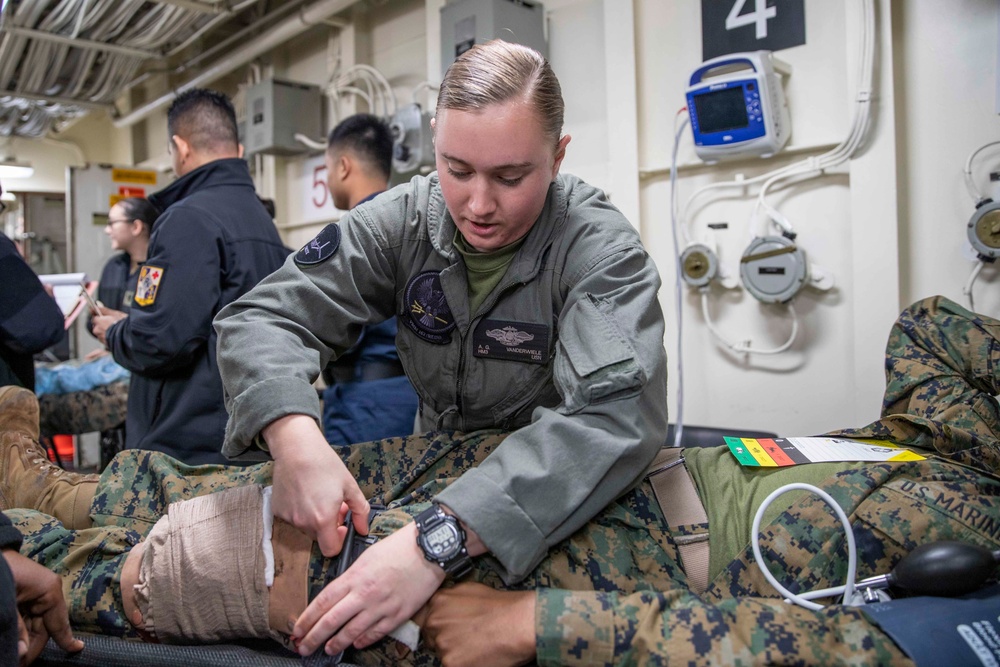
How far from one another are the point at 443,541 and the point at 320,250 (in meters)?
0.58

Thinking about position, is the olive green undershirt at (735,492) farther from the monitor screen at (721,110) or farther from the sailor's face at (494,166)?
the monitor screen at (721,110)

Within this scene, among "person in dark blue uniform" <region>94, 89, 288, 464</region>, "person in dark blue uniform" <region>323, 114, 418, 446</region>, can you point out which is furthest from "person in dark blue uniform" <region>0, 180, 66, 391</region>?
"person in dark blue uniform" <region>323, 114, 418, 446</region>

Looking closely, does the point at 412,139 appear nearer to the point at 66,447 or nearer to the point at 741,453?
the point at 741,453

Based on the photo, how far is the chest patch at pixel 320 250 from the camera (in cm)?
128

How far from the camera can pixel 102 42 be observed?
409 cm

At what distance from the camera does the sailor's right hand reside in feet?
3.36

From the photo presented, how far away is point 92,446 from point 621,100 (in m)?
3.45

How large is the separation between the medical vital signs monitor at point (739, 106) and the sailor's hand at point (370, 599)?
Answer: 1.70m

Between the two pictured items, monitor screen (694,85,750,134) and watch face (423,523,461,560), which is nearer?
watch face (423,523,461,560)

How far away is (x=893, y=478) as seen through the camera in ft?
3.85

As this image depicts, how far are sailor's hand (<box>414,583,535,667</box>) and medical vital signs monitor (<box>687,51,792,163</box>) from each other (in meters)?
1.66

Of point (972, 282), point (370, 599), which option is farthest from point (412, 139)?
point (370, 599)

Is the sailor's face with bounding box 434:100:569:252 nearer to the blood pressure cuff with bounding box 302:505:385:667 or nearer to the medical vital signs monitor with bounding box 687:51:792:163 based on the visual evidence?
the blood pressure cuff with bounding box 302:505:385:667

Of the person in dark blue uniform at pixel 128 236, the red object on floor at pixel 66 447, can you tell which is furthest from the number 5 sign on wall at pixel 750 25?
the red object on floor at pixel 66 447
